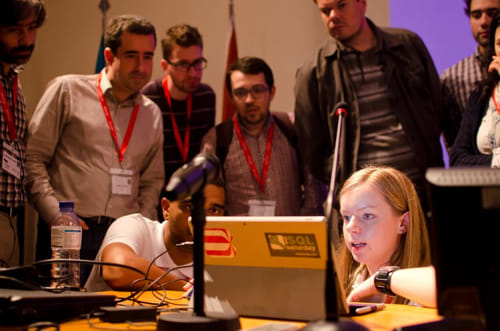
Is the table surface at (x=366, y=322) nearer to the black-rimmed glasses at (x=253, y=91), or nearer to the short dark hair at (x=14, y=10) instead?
the short dark hair at (x=14, y=10)

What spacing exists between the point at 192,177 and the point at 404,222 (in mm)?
1299

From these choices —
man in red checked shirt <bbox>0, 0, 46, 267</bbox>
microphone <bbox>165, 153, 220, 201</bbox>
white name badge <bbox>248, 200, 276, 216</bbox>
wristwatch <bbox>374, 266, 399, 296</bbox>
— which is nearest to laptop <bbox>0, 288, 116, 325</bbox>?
microphone <bbox>165, 153, 220, 201</bbox>

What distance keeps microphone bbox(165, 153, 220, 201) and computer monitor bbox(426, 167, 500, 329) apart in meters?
0.40

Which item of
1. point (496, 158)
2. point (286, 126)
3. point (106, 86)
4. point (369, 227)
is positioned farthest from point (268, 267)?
point (286, 126)

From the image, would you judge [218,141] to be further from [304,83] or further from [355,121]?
[355,121]

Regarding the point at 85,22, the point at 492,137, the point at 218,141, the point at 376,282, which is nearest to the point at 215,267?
the point at 376,282

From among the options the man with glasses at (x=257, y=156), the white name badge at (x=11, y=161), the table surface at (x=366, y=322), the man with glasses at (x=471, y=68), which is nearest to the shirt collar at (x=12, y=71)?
the white name badge at (x=11, y=161)

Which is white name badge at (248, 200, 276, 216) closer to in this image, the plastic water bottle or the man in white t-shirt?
the man in white t-shirt

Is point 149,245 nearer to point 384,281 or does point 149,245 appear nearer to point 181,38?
point 384,281

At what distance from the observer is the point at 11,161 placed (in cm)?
277

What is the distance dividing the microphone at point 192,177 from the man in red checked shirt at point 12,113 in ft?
6.37

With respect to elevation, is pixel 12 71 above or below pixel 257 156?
above

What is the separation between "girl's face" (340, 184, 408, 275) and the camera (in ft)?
6.57

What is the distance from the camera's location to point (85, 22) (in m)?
5.58
